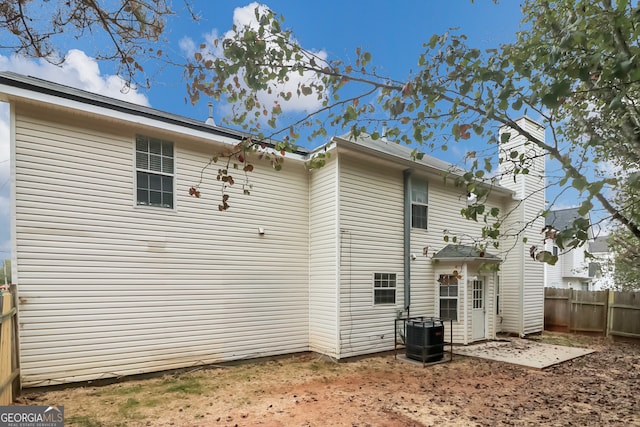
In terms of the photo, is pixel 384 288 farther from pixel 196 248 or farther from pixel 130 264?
pixel 130 264

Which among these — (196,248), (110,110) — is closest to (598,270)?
(196,248)

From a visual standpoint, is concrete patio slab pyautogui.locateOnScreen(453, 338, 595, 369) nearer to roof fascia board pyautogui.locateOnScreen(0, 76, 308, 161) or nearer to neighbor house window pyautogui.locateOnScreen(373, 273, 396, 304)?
neighbor house window pyautogui.locateOnScreen(373, 273, 396, 304)

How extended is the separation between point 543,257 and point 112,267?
6579 millimetres

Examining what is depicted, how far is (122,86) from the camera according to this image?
128 inches

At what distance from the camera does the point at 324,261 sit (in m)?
8.20

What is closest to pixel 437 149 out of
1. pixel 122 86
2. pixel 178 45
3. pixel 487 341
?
pixel 178 45

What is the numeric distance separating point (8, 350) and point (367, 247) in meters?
6.69

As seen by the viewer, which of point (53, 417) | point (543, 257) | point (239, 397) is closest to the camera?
point (543, 257)

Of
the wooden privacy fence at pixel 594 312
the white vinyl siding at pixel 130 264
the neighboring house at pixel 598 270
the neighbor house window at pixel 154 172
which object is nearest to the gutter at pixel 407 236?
the white vinyl siding at pixel 130 264

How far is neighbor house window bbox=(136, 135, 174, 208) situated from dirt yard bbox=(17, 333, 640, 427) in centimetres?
337

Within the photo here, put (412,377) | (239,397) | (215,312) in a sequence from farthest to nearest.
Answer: (215,312), (412,377), (239,397)

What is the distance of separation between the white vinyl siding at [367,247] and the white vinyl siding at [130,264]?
134cm

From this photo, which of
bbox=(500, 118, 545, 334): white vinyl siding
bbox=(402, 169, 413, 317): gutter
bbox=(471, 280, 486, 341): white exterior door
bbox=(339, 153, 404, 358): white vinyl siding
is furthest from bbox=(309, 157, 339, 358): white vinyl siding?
bbox=(500, 118, 545, 334): white vinyl siding

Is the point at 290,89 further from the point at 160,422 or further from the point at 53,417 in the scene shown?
the point at 53,417
